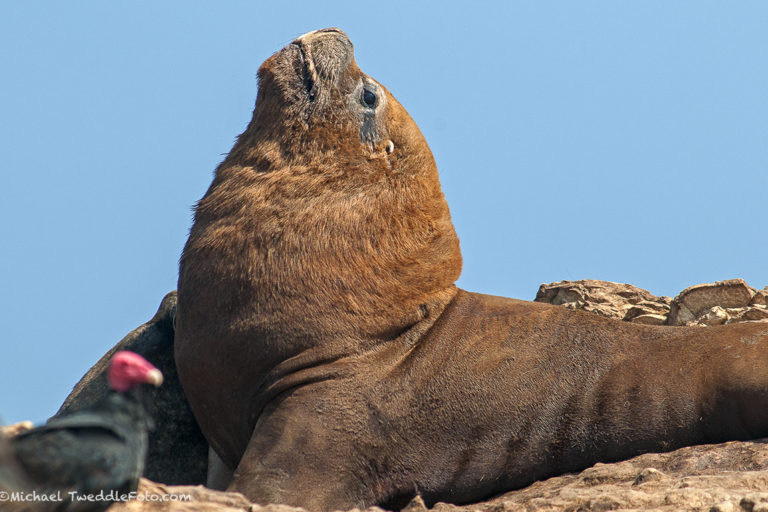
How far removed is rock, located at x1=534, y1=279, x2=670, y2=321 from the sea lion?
2661 millimetres

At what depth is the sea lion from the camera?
4789 millimetres

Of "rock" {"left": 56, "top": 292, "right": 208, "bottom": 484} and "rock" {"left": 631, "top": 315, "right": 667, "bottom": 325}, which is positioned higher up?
"rock" {"left": 631, "top": 315, "right": 667, "bottom": 325}

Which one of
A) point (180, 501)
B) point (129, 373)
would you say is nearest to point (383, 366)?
point (180, 501)

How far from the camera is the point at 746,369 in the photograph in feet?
15.9

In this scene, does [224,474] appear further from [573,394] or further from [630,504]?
[630,504]

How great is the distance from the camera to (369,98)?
570cm

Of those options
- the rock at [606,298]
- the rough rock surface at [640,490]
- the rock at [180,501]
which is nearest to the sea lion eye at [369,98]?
the rough rock surface at [640,490]

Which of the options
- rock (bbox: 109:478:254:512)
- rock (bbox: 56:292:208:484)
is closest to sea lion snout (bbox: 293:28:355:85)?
rock (bbox: 56:292:208:484)

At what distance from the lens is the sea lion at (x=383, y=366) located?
4.79 m

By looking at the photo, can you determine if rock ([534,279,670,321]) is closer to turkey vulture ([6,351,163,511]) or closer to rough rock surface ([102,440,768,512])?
rough rock surface ([102,440,768,512])

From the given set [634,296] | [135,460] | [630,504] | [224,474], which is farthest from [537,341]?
[634,296]

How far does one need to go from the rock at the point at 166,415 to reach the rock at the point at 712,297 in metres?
3.78

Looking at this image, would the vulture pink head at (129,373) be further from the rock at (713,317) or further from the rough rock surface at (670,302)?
the rock at (713,317)

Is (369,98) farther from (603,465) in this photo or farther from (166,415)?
(603,465)
